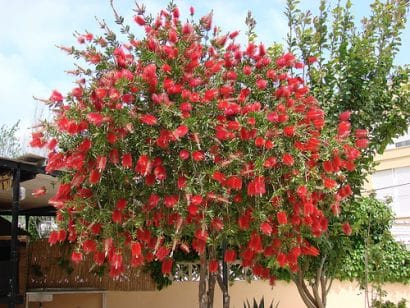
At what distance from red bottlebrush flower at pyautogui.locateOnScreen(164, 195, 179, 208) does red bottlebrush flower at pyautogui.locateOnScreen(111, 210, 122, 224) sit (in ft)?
1.22

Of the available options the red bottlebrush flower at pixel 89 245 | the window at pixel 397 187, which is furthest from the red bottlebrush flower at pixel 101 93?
the window at pixel 397 187

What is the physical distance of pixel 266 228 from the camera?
450 cm

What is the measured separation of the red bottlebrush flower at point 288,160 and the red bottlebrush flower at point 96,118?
4.88ft

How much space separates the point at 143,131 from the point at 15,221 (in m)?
3.29

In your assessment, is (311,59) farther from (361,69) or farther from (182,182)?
(182,182)

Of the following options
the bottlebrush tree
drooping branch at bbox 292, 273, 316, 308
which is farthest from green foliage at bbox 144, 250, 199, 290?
the bottlebrush tree

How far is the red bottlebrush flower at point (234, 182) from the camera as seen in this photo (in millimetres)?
4477

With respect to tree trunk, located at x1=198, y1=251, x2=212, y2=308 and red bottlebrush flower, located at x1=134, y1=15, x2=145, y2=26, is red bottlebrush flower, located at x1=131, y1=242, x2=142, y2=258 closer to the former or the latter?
tree trunk, located at x1=198, y1=251, x2=212, y2=308

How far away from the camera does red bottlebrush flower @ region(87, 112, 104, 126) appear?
13.7 ft

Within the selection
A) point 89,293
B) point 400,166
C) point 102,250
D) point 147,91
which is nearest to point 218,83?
point 147,91

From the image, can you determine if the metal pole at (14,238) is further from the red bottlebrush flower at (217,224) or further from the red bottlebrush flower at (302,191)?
the red bottlebrush flower at (302,191)

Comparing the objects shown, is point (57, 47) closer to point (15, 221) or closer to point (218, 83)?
point (218, 83)

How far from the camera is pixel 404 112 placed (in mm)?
6500

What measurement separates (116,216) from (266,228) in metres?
1.19
